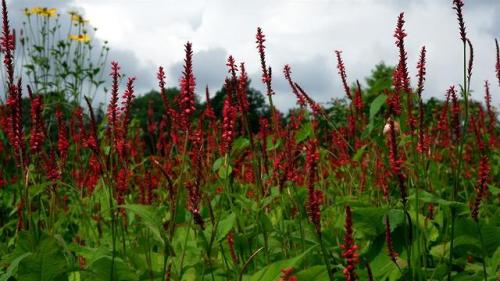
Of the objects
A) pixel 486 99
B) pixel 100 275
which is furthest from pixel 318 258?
pixel 486 99

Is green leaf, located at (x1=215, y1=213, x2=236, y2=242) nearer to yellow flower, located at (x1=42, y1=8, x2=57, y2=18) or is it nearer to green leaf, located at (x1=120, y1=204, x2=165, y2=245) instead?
green leaf, located at (x1=120, y1=204, x2=165, y2=245)

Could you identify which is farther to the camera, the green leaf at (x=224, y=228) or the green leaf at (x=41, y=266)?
the green leaf at (x=224, y=228)

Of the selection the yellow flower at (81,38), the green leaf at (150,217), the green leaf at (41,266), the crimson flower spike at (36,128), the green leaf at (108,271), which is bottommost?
the green leaf at (108,271)

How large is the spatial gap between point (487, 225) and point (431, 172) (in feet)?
2.15

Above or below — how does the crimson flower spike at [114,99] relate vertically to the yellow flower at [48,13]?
below

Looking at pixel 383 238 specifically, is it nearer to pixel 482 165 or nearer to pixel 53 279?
pixel 482 165

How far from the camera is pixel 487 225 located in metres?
2.55

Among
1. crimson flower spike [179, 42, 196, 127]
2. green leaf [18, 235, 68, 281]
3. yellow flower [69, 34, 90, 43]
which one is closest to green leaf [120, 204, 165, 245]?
crimson flower spike [179, 42, 196, 127]

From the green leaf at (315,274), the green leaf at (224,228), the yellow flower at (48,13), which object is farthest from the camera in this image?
the yellow flower at (48,13)

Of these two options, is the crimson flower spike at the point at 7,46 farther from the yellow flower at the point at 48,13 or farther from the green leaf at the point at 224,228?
the yellow flower at the point at 48,13

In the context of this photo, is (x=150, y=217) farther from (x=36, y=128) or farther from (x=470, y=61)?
(x=470, y=61)

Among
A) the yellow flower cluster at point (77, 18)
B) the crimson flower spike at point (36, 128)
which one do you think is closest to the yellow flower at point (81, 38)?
the yellow flower cluster at point (77, 18)

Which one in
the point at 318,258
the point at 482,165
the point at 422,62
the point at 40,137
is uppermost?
the point at 422,62

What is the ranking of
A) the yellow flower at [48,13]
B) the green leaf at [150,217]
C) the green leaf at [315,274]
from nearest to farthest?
1. the green leaf at [150,217]
2. the green leaf at [315,274]
3. the yellow flower at [48,13]
